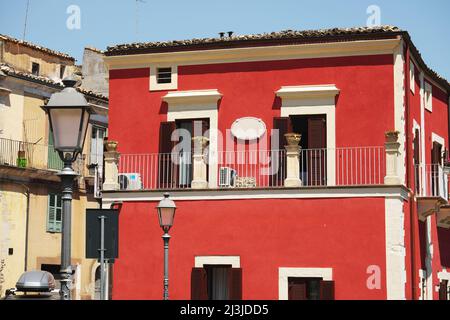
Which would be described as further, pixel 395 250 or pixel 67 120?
pixel 395 250

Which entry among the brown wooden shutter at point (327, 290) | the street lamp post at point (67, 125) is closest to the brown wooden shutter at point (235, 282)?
the brown wooden shutter at point (327, 290)

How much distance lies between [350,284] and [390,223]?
1727 mm

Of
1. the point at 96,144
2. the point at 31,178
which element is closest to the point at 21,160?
the point at 31,178

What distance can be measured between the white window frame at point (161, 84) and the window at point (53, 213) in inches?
414

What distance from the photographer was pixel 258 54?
2423 centimetres

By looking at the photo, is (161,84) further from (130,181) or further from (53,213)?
(53,213)

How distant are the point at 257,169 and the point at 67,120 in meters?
12.9

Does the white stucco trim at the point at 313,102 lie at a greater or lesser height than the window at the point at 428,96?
lesser

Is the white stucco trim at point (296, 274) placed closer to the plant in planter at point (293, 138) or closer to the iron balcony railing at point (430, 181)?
the plant in planter at point (293, 138)

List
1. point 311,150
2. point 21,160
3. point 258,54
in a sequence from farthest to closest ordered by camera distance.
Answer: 1. point 21,160
2. point 258,54
3. point 311,150

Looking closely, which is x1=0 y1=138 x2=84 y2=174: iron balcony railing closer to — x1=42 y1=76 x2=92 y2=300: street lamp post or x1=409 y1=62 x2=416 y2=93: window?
x1=409 y1=62 x2=416 y2=93: window

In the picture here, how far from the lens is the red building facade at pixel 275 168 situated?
22172 millimetres

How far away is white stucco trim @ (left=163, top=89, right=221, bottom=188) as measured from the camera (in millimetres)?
24297
